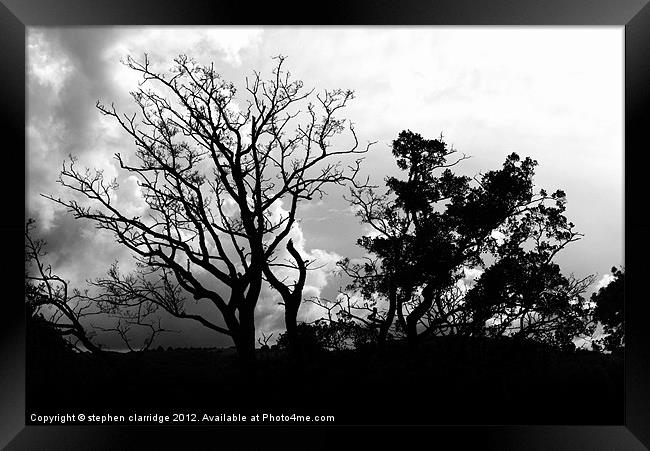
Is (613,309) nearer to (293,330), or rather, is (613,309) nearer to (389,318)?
(389,318)

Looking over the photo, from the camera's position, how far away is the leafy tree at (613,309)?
2.98 meters

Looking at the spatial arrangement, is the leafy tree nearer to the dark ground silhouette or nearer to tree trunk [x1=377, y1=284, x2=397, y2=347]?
the dark ground silhouette

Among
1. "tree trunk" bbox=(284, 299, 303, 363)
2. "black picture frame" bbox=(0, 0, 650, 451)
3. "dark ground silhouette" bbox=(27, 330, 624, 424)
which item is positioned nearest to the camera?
"black picture frame" bbox=(0, 0, 650, 451)

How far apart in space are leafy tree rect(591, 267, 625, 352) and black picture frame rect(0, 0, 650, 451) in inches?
10.8

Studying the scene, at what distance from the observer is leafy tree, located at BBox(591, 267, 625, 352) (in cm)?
298

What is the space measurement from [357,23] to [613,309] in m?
2.38

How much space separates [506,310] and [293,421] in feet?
5.24

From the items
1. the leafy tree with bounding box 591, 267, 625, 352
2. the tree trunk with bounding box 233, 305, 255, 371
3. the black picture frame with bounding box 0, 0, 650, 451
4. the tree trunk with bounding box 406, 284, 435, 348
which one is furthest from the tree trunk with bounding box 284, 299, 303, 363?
the leafy tree with bounding box 591, 267, 625, 352

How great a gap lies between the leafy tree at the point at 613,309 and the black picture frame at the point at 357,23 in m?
0.27

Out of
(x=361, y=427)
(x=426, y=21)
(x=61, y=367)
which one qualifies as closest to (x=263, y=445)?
(x=361, y=427)

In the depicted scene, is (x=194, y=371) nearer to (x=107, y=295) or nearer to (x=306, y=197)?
(x=107, y=295)

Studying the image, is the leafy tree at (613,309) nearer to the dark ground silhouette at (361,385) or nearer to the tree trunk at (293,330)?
the dark ground silhouette at (361,385)

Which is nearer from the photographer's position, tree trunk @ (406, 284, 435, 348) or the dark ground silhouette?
the dark ground silhouette

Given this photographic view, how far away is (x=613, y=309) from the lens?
307 cm
